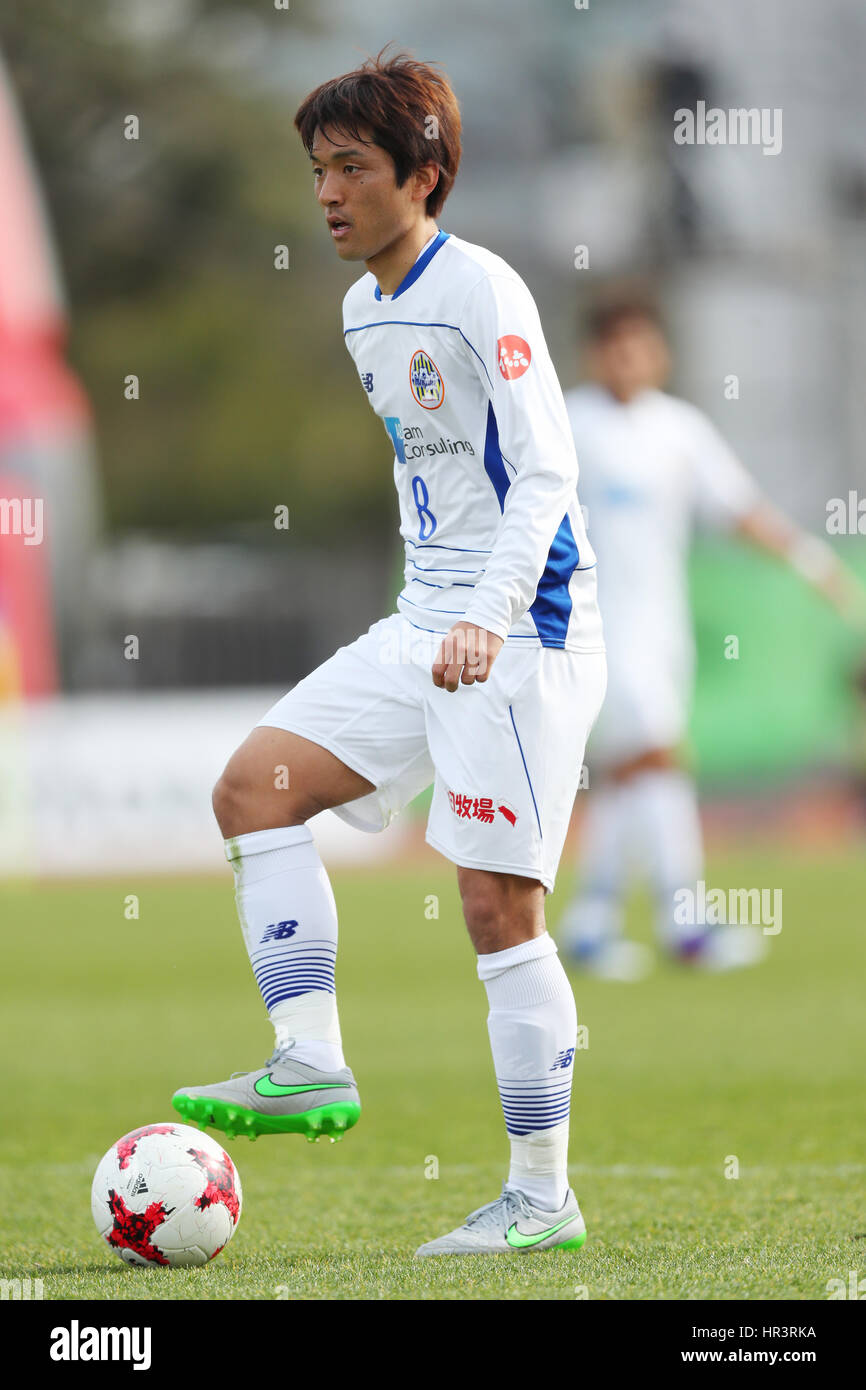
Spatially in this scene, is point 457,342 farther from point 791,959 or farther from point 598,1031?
point 791,959

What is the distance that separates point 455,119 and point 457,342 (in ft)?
1.57

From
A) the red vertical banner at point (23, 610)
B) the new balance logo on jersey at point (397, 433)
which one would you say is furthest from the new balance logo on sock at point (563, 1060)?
the red vertical banner at point (23, 610)

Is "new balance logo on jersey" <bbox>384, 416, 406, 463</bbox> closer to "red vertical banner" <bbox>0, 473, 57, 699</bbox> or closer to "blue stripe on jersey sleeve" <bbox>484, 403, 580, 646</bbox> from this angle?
"blue stripe on jersey sleeve" <bbox>484, 403, 580, 646</bbox>

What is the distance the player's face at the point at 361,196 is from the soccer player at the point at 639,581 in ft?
15.3

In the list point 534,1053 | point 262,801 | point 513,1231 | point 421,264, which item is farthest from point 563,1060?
point 421,264

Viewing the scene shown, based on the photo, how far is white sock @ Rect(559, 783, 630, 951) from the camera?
28.3ft

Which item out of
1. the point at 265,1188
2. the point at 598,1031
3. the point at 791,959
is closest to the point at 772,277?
the point at 791,959

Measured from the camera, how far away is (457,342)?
12.5ft

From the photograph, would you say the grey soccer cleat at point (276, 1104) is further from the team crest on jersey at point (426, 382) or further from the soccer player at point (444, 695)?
the team crest on jersey at point (426, 382)

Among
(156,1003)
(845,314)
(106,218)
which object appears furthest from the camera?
(106,218)

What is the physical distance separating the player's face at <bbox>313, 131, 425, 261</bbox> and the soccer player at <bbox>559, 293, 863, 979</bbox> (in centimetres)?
467

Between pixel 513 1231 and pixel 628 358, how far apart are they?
17.4 feet

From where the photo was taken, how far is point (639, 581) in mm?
8953

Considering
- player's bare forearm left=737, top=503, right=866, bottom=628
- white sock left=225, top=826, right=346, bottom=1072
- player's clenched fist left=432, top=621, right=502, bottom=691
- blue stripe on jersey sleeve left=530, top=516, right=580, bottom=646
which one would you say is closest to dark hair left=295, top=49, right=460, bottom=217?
blue stripe on jersey sleeve left=530, top=516, right=580, bottom=646
